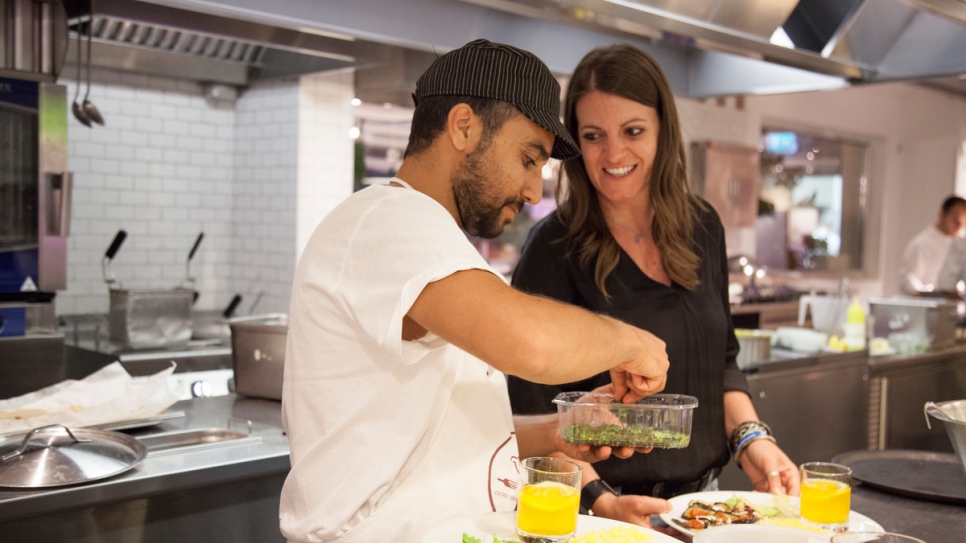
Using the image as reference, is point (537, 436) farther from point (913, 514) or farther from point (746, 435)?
point (913, 514)

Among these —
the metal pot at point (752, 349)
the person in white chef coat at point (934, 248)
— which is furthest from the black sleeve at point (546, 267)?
the person in white chef coat at point (934, 248)

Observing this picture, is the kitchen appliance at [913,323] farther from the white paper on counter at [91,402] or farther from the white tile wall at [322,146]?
the white paper on counter at [91,402]

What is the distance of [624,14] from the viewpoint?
9.88ft

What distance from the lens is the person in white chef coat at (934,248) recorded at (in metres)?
8.16

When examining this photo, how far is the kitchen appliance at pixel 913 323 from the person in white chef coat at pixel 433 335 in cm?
424

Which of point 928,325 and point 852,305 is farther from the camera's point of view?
point 928,325

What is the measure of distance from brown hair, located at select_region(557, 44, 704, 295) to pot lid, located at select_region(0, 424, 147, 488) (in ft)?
4.18

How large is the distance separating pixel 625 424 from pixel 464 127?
2.04 feet

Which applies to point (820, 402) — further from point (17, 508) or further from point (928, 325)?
point (17, 508)

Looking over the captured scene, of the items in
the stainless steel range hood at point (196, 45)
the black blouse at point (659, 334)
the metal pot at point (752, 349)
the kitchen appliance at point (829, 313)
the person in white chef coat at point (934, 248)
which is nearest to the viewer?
the black blouse at point (659, 334)

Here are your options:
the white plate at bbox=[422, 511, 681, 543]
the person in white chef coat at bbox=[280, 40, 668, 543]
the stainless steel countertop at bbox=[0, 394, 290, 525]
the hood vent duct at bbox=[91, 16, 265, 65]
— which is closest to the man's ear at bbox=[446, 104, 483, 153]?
the person in white chef coat at bbox=[280, 40, 668, 543]

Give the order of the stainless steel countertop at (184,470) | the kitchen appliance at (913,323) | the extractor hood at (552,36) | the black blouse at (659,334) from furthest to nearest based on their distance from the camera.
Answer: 1. the kitchen appliance at (913,323)
2. the extractor hood at (552,36)
3. the black blouse at (659,334)
4. the stainless steel countertop at (184,470)

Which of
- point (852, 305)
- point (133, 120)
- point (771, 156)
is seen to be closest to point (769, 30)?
point (852, 305)

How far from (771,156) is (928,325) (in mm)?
4421
